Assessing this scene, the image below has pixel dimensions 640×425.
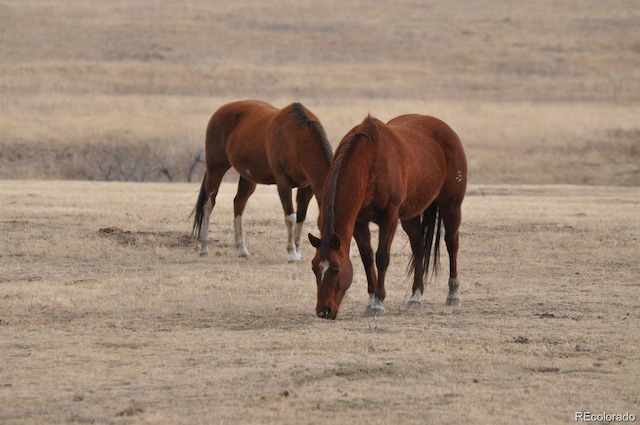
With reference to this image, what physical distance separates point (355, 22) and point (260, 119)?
157ft

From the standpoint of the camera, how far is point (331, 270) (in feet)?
30.5

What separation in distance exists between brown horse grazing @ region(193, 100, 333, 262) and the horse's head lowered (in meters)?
3.11

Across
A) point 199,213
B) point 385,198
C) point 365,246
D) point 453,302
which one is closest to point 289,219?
point 199,213

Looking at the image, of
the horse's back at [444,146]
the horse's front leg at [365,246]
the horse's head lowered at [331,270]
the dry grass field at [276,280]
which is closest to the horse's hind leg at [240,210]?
the dry grass field at [276,280]

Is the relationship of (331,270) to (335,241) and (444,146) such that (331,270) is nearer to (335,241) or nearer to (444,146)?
(335,241)

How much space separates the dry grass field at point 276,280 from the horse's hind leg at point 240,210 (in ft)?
1.10

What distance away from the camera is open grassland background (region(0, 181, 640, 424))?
700 centimetres

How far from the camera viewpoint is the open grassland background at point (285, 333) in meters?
7.00

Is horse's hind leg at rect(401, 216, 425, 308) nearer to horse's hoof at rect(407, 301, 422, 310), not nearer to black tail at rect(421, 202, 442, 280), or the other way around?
Result: horse's hoof at rect(407, 301, 422, 310)

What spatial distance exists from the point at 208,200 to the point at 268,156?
168 cm

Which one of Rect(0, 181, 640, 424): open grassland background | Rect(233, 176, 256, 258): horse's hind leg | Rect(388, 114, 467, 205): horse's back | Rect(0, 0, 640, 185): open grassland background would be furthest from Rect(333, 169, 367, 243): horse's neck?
Rect(0, 0, 640, 185): open grassland background

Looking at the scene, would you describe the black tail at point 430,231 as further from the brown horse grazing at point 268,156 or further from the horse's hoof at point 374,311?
the brown horse grazing at point 268,156

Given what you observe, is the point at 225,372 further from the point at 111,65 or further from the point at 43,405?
the point at 111,65

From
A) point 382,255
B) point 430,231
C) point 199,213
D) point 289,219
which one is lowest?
point 199,213
